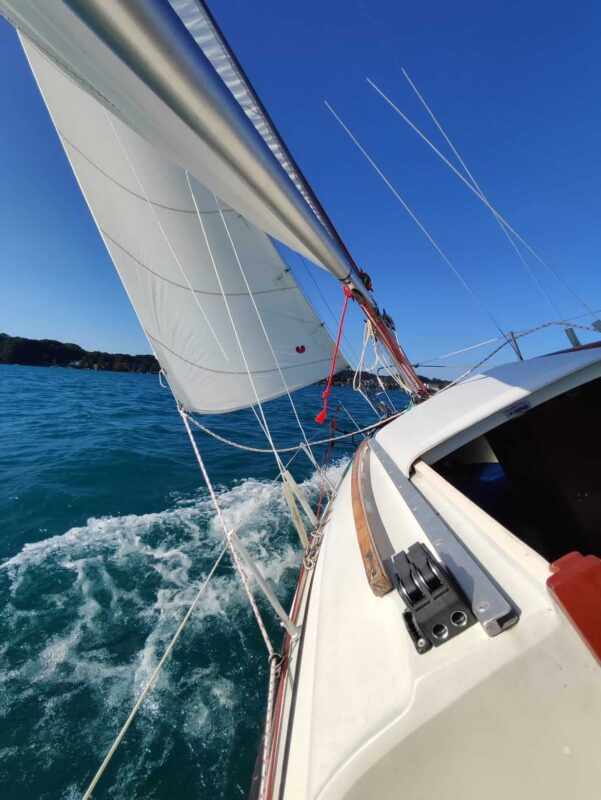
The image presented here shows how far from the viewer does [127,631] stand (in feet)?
9.63

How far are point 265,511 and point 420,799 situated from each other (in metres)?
4.82

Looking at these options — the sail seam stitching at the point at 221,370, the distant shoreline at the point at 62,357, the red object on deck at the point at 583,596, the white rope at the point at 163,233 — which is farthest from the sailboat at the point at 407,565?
the distant shoreline at the point at 62,357

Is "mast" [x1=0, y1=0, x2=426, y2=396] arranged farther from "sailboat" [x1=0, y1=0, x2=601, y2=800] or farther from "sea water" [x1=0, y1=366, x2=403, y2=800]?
"sea water" [x1=0, y1=366, x2=403, y2=800]

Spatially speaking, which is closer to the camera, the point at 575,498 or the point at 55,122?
the point at 575,498

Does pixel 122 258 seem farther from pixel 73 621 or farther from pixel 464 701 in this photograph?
pixel 464 701

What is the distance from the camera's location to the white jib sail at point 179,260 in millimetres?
3873

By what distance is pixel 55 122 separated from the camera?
3.80 metres

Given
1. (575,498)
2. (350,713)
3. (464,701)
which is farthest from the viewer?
(575,498)

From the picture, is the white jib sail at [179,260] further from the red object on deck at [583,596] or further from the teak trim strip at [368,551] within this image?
the red object on deck at [583,596]

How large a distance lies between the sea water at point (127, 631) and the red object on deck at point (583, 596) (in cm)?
214

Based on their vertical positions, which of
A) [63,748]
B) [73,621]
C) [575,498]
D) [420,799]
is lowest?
[575,498]

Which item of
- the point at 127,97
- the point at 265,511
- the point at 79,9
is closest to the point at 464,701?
the point at 79,9

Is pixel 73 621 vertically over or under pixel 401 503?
under

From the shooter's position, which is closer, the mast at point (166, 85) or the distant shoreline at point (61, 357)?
the mast at point (166, 85)
